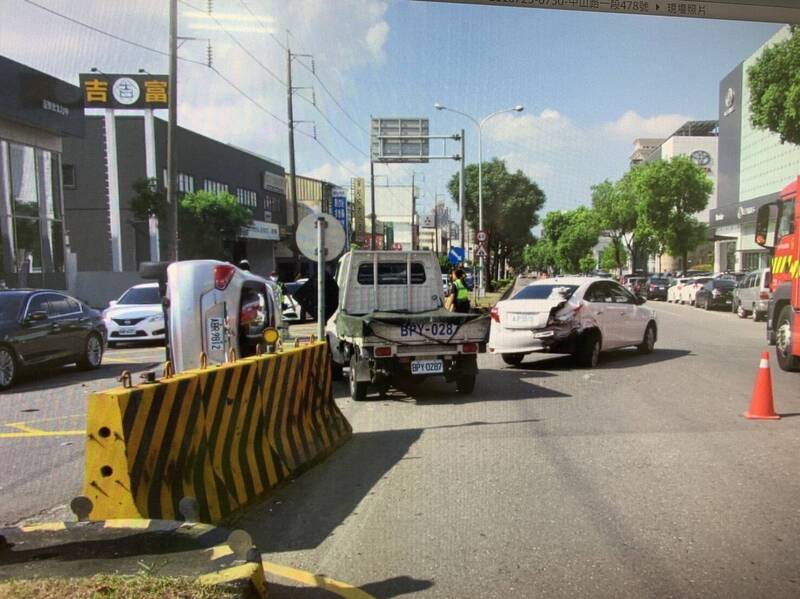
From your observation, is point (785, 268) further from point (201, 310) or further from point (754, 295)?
point (754, 295)

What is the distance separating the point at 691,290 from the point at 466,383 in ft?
95.5

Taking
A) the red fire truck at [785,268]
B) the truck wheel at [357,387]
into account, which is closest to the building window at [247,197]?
the red fire truck at [785,268]

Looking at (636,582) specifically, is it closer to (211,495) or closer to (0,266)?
(211,495)

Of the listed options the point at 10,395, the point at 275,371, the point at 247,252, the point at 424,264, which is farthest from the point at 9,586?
the point at 247,252

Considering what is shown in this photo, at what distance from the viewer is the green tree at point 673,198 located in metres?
50.0

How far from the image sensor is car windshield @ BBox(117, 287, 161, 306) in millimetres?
17859

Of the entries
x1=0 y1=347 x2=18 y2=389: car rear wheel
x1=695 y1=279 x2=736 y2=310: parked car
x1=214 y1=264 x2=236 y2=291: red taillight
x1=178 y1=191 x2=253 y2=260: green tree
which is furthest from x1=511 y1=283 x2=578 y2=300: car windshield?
x1=178 y1=191 x2=253 y2=260: green tree

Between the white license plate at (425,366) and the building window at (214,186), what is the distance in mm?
37160

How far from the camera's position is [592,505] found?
5.16 m

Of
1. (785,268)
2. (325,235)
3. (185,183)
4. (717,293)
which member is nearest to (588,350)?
(785,268)

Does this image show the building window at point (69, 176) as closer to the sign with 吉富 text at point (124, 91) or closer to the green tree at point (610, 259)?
the sign with 吉富 text at point (124, 91)

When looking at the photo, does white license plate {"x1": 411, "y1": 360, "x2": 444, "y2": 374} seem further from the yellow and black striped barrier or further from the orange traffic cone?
the orange traffic cone

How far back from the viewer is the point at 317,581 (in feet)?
12.8

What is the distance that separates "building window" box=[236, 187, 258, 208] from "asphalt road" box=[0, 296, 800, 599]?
1696 inches
